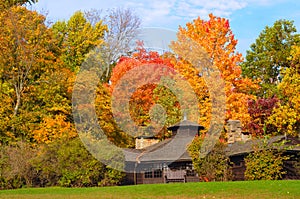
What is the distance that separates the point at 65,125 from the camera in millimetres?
37594

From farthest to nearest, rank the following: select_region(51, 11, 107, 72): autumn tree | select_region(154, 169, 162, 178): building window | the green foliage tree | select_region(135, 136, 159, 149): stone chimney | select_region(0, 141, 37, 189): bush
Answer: select_region(51, 11, 107, 72): autumn tree
select_region(135, 136, 159, 149): stone chimney
select_region(154, 169, 162, 178): building window
select_region(0, 141, 37, 189): bush
the green foliage tree

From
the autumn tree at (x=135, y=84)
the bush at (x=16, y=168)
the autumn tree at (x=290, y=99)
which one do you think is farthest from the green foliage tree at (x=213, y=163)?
the autumn tree at (x=135, y=84)

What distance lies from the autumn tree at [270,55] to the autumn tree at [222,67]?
9379 millimetres

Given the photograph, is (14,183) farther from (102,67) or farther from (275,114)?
(275,114)

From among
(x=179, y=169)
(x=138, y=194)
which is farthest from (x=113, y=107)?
(x=138, y=194)

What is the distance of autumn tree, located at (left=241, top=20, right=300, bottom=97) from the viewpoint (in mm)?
47000

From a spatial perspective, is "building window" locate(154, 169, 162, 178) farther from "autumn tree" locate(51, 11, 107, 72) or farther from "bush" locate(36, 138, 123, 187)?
"autumn tree" locate(51, 11, 107, 72)

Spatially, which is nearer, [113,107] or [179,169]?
Answer: [179,169]

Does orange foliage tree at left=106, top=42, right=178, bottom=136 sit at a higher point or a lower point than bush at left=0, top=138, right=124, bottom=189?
higher

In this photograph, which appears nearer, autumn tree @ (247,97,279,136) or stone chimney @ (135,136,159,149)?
stone chimney @ (135,136,159,149)

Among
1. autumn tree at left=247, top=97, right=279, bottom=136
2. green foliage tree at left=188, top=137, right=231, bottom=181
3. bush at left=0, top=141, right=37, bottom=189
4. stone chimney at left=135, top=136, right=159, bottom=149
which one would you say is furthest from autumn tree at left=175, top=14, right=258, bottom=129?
bush at left=0, top=141, right=37, bottom=189

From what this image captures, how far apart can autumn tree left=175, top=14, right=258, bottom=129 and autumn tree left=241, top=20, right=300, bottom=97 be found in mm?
9379

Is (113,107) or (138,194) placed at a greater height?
(113,107)

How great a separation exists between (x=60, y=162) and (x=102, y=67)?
49.2ft
